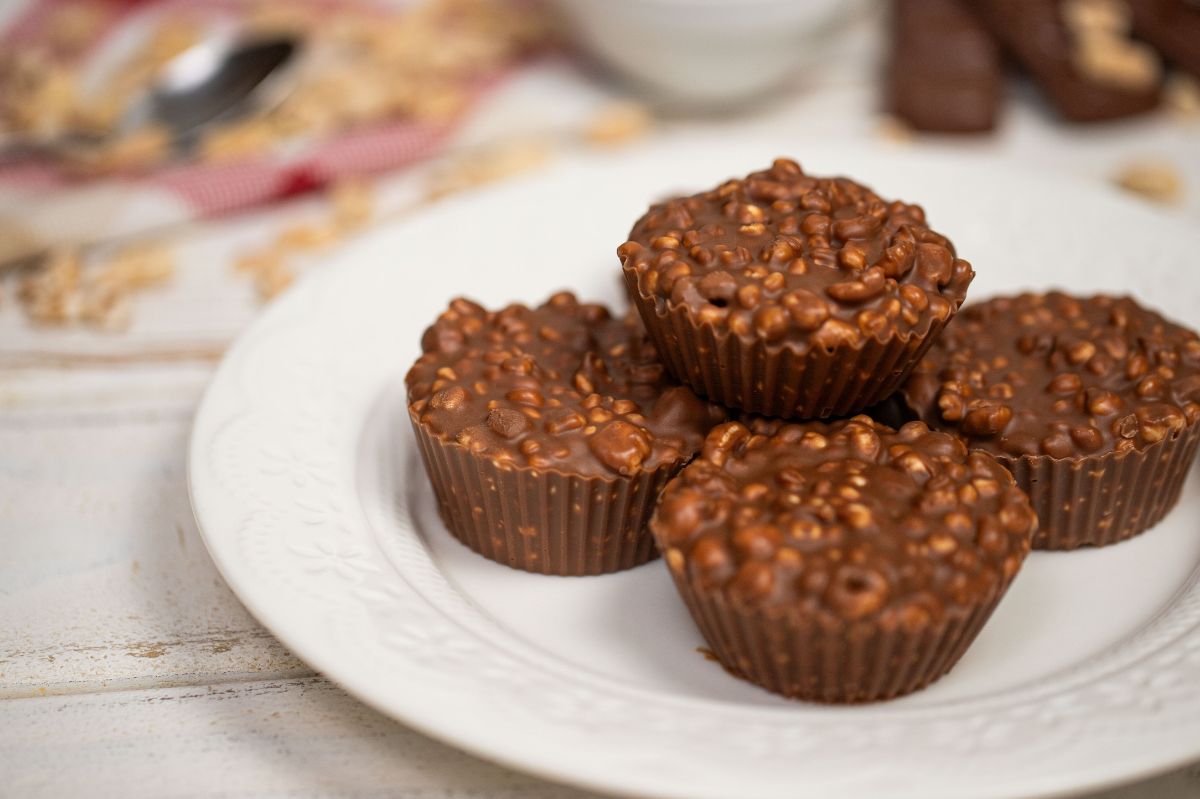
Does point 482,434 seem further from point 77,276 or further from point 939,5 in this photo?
point 939,5

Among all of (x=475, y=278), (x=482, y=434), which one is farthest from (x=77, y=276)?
(x=482, y=434)

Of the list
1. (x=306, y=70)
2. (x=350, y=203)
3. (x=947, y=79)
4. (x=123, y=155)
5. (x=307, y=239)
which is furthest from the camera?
(x=306, y=70)

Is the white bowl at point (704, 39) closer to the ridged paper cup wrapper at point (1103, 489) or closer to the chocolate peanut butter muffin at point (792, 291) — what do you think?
Answer: the chocolate peanut butter muffin at point (792, 291)

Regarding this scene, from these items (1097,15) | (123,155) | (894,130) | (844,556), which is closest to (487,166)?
(123,155)

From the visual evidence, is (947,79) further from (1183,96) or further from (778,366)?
(778,366)

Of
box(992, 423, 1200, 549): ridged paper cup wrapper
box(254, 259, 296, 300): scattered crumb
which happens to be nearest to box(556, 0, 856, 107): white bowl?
box(254, 259, 296, 300): scattered crumb

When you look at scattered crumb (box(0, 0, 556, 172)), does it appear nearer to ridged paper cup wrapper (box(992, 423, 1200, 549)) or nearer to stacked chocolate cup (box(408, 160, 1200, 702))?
stacked chocolate cup (box(408, 160, 1200, 702))

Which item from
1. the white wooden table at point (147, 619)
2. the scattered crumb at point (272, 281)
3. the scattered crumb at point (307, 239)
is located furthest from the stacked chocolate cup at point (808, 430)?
the scattered crumb at point (307, 239)
